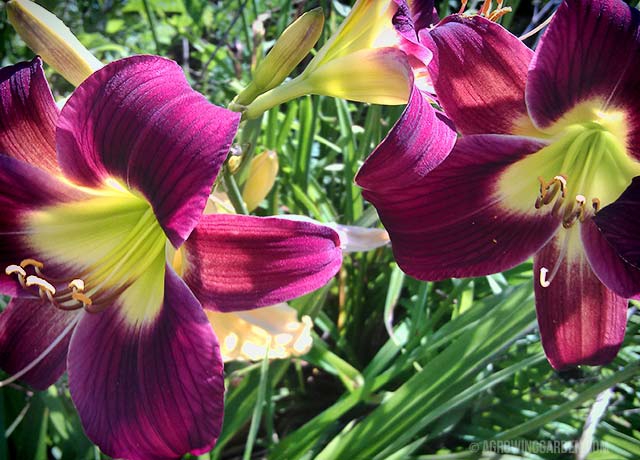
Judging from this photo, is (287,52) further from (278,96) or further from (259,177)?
(259,177)

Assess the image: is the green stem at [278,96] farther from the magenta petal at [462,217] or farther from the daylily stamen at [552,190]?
the daylily stamen at [552,190]

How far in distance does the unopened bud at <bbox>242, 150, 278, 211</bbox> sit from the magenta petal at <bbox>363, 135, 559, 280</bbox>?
0.27 metres

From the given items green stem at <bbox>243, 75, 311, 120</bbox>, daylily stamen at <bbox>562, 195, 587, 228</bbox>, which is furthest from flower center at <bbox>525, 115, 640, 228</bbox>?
green stem at <bbox>243, 75, 311, 120</bbox>

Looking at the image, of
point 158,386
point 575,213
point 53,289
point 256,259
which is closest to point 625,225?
point 575,213

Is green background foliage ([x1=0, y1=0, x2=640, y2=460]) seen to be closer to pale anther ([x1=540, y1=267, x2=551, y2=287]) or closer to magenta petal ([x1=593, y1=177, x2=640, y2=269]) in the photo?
pale anther ([x1=540, y1=267, x2=551, y2=287])

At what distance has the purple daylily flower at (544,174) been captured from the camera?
1.81 feet

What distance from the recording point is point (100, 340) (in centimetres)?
66

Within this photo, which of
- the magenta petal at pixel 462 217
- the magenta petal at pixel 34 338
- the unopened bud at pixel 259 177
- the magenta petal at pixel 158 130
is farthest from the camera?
the unopened bud at pixel 259 177

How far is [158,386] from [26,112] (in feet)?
1.00

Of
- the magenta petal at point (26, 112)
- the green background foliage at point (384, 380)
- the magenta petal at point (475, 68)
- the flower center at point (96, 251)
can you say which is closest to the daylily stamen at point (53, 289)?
the flower center at point (96, 251)

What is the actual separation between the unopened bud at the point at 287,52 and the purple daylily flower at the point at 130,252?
0.14 m

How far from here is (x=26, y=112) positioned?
63cm

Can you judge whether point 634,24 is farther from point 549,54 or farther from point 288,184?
point 288,184

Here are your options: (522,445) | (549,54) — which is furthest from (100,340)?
(522,445)
